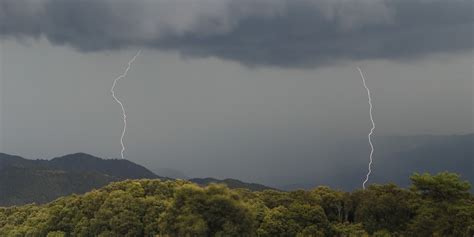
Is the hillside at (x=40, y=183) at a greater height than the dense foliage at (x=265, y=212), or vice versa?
the hillside at (x=40, y=183)

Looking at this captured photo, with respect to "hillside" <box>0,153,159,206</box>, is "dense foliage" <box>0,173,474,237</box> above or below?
below

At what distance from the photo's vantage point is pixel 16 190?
15538cm

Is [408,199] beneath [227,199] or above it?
above

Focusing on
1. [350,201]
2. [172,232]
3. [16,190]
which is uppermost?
[16,190]

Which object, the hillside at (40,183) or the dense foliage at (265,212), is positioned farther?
the hillside at (40,183)

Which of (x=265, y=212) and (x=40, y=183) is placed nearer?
(x=265, y=212)

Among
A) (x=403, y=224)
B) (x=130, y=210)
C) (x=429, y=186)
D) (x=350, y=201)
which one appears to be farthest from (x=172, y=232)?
(x=429, y=186)

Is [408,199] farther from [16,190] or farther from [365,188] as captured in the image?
[16,190]

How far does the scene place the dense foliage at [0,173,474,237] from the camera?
31.2 m

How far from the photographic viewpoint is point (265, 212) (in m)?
37.1

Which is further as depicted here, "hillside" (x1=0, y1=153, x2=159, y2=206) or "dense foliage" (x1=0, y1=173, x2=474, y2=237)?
"hillside" (x1=0, y1=153, x2=159, y2=206)

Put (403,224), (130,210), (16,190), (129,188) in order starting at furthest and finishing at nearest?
(16,190)
(129,188)
(130,210)
(403,224)

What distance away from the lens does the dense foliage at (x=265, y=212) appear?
3117 centimetres

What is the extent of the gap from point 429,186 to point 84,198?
85.3 feet
